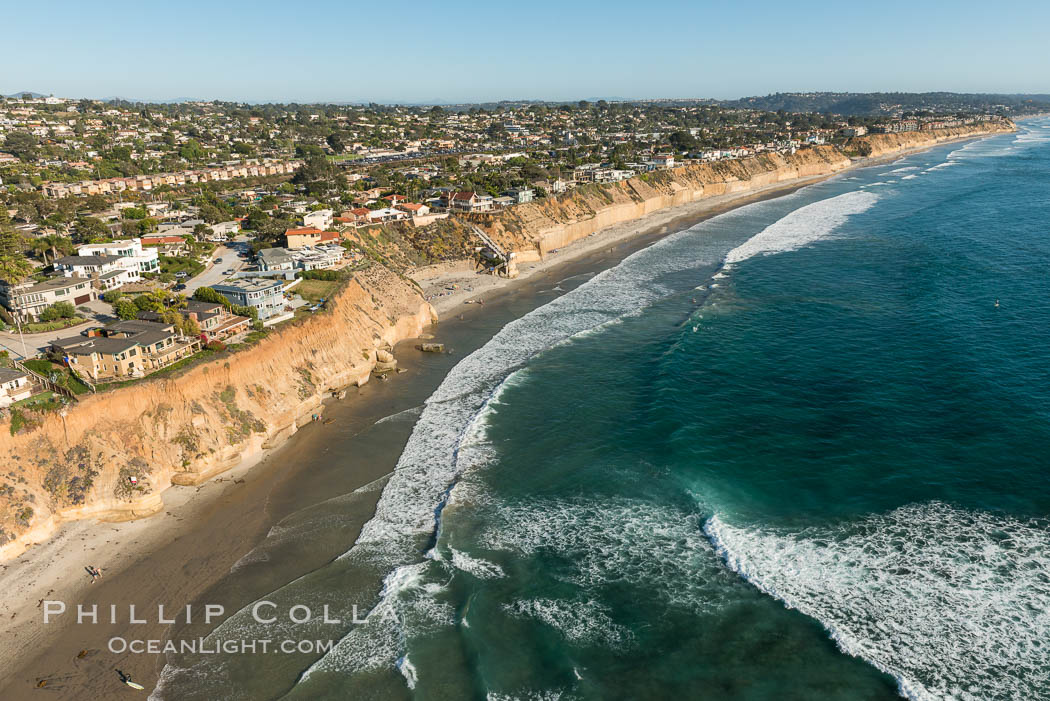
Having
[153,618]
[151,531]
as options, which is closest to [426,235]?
[151,531]

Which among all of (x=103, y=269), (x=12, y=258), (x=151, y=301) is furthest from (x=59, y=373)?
(x=12, y=258)

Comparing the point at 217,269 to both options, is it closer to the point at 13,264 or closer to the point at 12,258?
the point at 13,264

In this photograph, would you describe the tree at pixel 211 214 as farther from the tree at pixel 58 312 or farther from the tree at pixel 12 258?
the tree at pixel 58 312

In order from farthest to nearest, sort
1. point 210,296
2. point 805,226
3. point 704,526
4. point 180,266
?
point 805,226
point 180,266
point 210,296
point 704,526

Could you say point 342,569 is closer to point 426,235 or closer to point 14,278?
point 14,278

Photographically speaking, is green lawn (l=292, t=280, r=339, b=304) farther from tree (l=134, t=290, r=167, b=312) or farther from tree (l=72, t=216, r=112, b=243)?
tree (l=72, t=216, r=112, b=243)

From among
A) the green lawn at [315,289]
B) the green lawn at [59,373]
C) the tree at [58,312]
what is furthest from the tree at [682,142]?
the green lawn at [59,373]
